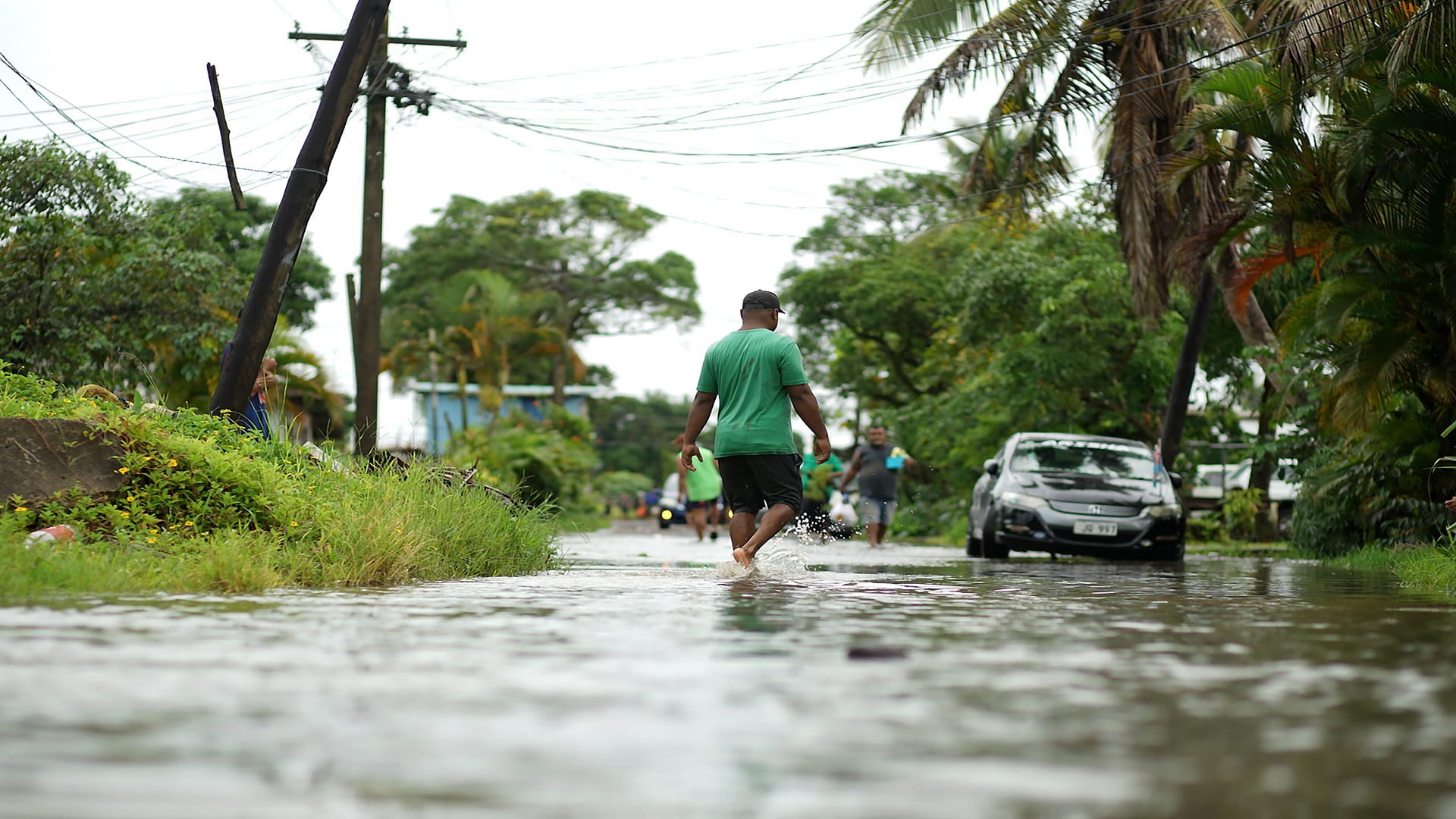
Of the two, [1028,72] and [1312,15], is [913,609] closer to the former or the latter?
[1312,15]

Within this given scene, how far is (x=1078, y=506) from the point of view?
55.4 feet

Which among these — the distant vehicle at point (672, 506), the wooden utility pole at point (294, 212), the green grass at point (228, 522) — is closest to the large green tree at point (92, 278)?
the wooden utility pole at point (294, 212)

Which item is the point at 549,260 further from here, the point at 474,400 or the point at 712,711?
the point at 712,711

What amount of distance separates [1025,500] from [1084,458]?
60.5 inches

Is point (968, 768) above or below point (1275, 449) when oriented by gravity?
below

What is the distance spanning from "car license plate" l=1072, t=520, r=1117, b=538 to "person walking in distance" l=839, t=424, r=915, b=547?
18.7 ft

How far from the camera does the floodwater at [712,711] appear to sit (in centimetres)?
296

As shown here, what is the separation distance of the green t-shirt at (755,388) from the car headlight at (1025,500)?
23.7 feet

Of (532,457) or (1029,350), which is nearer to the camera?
(1029,350)

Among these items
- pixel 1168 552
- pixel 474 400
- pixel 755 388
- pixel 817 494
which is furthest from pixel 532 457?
pixel 474 400

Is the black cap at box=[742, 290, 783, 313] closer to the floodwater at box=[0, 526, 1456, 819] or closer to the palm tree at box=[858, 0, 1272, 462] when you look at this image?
the floodwater at box=[0, 526, 1456, 819]

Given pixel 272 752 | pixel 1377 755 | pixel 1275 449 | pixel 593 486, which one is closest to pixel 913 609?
pixel 1377 755

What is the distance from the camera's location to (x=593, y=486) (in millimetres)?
49938

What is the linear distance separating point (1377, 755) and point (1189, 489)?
81.1ft
